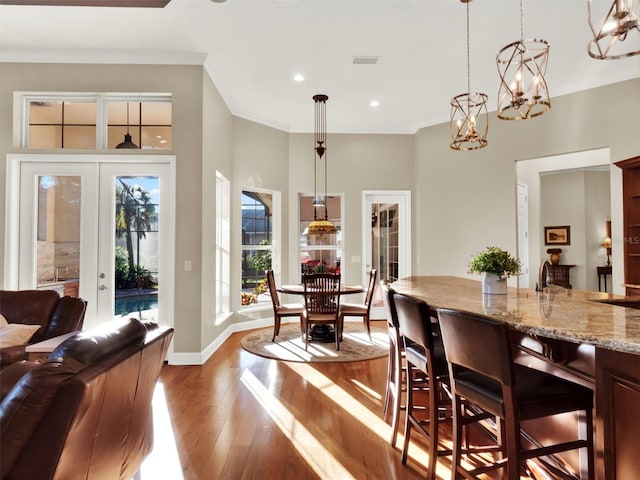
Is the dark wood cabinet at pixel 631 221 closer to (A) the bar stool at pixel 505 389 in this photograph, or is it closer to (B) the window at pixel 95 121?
(A) the bar stool at pixel 505 389

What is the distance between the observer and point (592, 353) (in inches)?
63.9

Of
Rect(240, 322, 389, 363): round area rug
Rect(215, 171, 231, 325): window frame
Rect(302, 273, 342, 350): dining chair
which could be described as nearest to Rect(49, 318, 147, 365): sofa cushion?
Rect(240, 322, 389, 363): round area rug

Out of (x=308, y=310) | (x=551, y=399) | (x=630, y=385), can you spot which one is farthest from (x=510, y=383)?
(x=308, y=310)

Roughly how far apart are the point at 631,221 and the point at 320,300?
377 cm

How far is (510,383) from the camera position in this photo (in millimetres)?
1402

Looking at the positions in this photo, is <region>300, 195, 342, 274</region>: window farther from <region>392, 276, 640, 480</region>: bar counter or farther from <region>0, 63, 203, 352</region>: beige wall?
<region>392, 276, 640, 480</region>: bar counter

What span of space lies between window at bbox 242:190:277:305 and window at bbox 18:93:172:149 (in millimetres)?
1912

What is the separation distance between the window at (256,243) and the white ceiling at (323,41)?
164 centimetres

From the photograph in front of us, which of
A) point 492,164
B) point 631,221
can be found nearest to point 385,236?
point 492,164

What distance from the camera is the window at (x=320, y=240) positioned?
6.55 m

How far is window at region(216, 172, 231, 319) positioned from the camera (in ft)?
17.1

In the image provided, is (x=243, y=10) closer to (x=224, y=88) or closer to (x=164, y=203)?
(x=224, y=88)

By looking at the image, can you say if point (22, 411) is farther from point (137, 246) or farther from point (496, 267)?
point (137, 246)

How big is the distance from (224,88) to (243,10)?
170 cm
